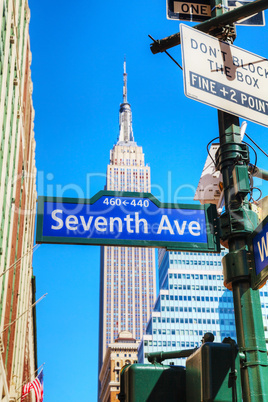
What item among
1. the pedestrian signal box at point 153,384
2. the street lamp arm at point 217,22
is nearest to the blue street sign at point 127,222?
the street lamp arm at point 217,22

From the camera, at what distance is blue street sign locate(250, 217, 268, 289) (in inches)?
203

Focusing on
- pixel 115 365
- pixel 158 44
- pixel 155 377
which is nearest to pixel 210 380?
pixel 155 377

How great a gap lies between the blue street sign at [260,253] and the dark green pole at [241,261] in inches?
Result: 3.0

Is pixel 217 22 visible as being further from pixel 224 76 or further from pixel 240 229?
pixel 240 229

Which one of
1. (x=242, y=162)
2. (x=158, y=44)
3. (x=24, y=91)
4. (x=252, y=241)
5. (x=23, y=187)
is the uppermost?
(x=24, y=91)

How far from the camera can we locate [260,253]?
5.29m

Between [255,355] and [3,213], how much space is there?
2966 cm

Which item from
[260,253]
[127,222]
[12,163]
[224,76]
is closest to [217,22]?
[224,76]

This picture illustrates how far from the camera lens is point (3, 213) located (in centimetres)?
3325

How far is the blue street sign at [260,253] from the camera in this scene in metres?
5.14

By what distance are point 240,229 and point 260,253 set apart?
0.41 metres

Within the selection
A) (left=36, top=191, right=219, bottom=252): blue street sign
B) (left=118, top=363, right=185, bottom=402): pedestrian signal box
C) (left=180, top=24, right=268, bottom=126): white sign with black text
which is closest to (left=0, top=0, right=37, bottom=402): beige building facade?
(left=36, top=191, right=219, bottom=252): blue street sign

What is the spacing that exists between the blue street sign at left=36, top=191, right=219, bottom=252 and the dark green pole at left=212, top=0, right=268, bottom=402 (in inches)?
21.4

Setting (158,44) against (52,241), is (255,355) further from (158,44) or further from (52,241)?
(158,44)
